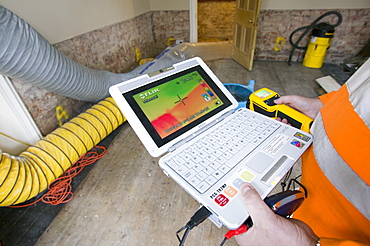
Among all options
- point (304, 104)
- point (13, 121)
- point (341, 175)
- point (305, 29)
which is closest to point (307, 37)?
point (305, 29)

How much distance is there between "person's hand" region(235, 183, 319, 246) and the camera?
46 centimetres

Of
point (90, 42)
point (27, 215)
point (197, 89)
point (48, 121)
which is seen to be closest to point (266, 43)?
point (90, 42)

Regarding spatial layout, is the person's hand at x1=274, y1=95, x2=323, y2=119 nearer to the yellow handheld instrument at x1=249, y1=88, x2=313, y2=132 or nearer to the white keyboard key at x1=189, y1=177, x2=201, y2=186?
the yellow handheld instrument at x1=249, y1=88, x2=313, y2=132

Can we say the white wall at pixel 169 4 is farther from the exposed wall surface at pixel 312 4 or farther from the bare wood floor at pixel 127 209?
the bare wood floor at pixel 127 209

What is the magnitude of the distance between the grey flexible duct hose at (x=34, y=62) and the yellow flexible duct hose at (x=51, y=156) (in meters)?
0.27

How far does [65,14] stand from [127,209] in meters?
1.88

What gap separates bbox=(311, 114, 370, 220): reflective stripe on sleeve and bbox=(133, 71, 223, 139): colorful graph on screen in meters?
0.43

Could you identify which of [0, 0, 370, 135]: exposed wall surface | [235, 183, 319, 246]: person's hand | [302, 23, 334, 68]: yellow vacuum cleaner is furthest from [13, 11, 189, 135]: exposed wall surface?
[302, 23, 334, 68]: yellow vacuum cleaner

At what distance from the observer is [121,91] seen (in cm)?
70

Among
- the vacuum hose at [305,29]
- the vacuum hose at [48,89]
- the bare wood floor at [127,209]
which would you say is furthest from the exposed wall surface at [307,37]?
the bare wood floor at [127,209]

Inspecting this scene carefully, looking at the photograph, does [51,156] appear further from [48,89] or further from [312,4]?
[312,4]

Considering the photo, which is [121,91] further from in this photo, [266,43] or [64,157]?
[266,43]

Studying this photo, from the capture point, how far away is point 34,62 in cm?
124

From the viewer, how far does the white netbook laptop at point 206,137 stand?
578mm
